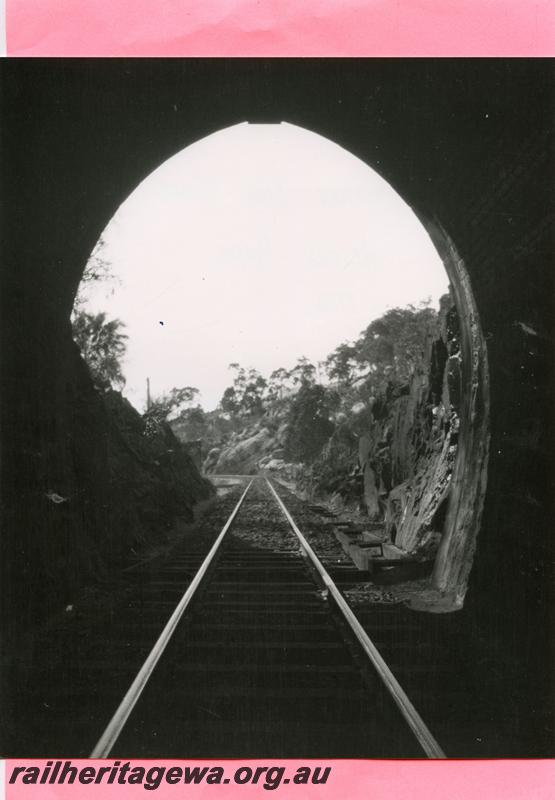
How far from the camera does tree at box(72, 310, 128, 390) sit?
20.8 metres

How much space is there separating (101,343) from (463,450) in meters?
17.3

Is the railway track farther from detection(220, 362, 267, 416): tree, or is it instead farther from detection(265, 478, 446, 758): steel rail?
detection(220, 362, 267, 416): tree

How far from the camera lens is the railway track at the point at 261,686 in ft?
11.8

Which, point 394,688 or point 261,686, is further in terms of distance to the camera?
point 261,686

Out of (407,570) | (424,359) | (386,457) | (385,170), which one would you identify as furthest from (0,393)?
(386,457)

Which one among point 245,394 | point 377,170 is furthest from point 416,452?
point 245,394

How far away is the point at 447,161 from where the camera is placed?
6430 mm

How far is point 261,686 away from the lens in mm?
4316

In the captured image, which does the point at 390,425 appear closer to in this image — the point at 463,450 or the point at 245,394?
the point at 463,450

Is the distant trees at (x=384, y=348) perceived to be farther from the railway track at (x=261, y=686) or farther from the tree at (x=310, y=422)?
the railway track at (x=261, y=686)
